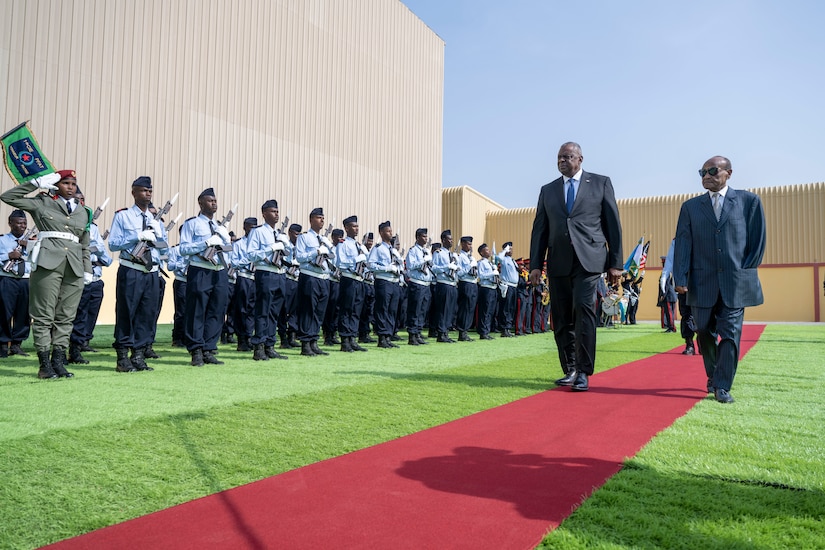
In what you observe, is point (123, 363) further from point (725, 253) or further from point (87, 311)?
point (725, 253)

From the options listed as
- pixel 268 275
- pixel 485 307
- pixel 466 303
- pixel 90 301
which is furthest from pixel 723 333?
pixel 485 307

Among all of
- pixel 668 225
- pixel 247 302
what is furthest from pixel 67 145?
pixel 668 225

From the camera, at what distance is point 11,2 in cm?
1261

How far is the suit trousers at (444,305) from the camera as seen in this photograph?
41.2 ft

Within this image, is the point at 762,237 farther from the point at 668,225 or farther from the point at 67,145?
the point at 668,225

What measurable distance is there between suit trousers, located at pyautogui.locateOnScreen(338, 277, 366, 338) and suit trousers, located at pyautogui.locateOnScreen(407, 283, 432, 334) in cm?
170

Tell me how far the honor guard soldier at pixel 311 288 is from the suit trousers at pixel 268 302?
1.35ft

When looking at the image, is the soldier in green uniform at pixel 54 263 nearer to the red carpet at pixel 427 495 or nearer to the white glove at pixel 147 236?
the white glove at pixel 147 236

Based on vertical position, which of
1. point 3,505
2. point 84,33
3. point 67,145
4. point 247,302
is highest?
point 84,33

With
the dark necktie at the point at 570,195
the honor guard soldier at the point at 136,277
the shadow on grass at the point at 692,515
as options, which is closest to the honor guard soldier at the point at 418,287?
the honor guard soldier at the point at 136,277

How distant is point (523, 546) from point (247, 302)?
8.41m

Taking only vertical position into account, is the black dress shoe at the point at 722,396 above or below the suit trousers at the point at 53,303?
below

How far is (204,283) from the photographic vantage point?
770 cm

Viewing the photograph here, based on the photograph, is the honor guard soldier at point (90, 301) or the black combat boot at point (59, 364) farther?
the honor guard soldier at point (90, 301)
